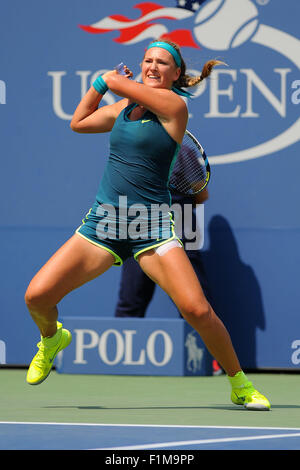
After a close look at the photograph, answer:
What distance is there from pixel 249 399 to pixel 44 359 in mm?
1057

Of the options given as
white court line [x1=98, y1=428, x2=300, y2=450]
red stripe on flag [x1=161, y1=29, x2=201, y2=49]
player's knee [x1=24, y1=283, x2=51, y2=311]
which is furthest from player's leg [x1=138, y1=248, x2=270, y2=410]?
red stripe on flag [x1=161, y1=29, x2=201, y2=49]

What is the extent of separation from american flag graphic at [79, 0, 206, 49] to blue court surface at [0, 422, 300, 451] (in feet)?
12.7

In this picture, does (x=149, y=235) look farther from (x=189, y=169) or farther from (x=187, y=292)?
(x=189, y=169)

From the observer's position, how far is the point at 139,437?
4.33m

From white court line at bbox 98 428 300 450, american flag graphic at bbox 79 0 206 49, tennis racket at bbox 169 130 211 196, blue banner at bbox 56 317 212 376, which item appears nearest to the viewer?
white court line at bbox 98 428 300 450

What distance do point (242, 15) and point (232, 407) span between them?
3.30 m

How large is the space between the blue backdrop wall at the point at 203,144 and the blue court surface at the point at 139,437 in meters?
3.15

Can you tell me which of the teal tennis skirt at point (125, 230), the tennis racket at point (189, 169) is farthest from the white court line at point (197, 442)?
the tennis racket at point (189, 169)

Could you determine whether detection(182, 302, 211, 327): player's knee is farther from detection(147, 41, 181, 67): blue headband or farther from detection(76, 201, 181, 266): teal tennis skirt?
detection(147, 41, 181, 67): blue headband

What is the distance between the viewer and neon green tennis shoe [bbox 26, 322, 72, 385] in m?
5.36

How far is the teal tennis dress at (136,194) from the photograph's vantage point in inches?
207

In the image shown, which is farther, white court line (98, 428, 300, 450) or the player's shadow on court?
the player's shadow on court

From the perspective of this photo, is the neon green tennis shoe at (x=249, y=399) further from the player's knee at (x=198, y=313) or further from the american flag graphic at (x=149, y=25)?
the american flag graphic at (x=149, y=25)
